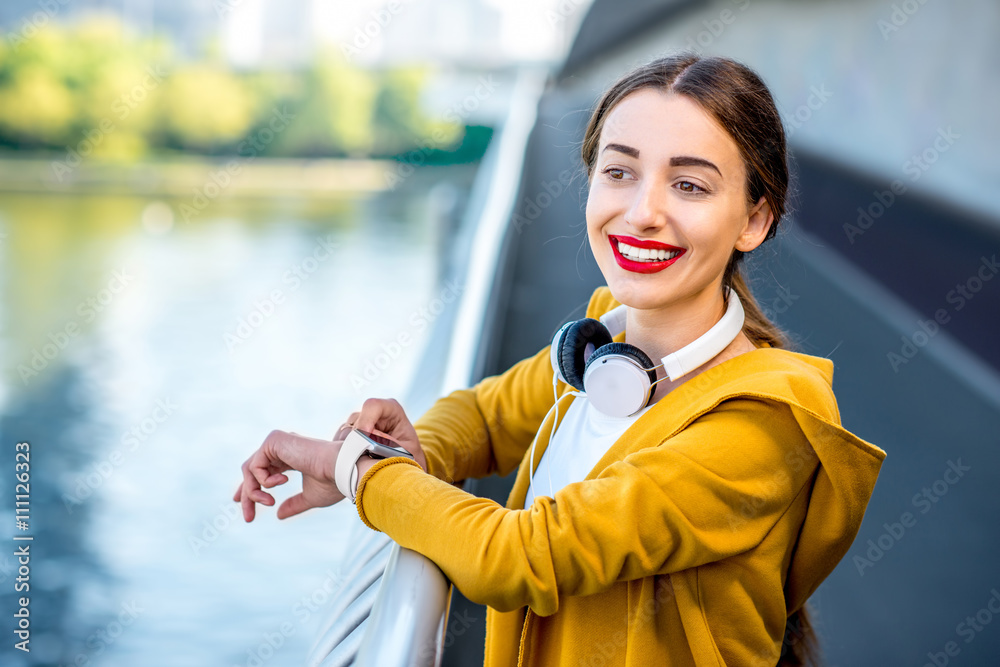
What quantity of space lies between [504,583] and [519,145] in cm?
645

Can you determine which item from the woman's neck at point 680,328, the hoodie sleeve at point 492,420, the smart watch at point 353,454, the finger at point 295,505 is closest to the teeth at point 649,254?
the woman's neck at point 680,328

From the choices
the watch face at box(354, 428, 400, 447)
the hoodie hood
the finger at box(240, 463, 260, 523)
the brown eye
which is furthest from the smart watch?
the brown eye

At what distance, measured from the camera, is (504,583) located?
1.29 meters

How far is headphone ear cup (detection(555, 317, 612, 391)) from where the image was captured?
1594 mm

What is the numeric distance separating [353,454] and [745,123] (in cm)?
79

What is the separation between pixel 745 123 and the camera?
152cm

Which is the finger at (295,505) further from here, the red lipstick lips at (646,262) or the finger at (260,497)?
the red lipstick lips at (646,262)

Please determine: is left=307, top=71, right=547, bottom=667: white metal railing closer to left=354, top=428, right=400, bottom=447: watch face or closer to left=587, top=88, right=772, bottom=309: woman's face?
left=354, top=428, right=400, bottom=447: watch face

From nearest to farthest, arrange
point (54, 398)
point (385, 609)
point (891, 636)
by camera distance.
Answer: point (385, 609), point (891, 636), point (54, 398)

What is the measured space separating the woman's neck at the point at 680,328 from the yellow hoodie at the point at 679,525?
112 mm

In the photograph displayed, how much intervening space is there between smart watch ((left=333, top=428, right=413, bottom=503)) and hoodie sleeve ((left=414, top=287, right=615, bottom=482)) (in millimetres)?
277

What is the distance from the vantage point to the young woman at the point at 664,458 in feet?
4.28

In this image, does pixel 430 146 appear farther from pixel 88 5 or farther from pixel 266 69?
pixel 88 5

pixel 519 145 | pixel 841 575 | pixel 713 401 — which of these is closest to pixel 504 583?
pixel 713 401
